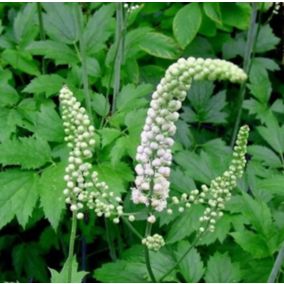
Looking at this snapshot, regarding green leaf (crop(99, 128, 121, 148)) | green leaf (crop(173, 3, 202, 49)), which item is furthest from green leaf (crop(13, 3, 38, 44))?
green leaf (crop(99, 128, 121, 148))

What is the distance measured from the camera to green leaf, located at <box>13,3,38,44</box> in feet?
9.81

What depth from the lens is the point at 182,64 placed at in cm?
132

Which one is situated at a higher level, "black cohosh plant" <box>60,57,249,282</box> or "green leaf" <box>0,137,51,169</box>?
"black cohosh plant" <box>60,57,249,282</box>

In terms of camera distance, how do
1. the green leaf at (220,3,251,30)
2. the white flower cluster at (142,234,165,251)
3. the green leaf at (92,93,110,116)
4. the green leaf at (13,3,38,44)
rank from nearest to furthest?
the white flower cluster at (142,234,165,251)
the green leaf at (92,93,110,116)
the green leaf at (13,3,38,44)
the green leaf at (220,3,251,30)

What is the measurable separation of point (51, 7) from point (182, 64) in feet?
5.52

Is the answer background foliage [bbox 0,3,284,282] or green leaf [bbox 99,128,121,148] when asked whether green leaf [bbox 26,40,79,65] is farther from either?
green leaf [bbox 99,128,121,148]

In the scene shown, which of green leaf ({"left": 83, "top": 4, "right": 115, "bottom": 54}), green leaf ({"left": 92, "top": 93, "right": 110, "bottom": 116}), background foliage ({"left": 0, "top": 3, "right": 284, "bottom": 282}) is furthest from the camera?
green leaf ({"left": 83, "top": 4, "right": 115, "bottom": 54})

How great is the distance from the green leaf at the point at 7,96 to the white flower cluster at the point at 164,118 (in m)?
1.16

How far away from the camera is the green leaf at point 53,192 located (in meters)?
2.16

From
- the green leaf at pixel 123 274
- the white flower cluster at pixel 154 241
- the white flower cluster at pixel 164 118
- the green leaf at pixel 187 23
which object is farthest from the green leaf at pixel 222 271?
the green leaf at pixel 187 23

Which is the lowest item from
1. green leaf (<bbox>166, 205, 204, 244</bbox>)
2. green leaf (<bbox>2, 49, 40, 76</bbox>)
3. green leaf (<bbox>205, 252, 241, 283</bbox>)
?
green leaf (<bbox>205, 252, 241, 283</bbox>)

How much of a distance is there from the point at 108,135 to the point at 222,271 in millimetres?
665

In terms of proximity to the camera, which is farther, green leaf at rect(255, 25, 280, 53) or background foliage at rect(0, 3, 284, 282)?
green leaf at rect(255, 25, 280, 53)

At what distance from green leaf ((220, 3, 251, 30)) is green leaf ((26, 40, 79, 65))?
35.9 inches
